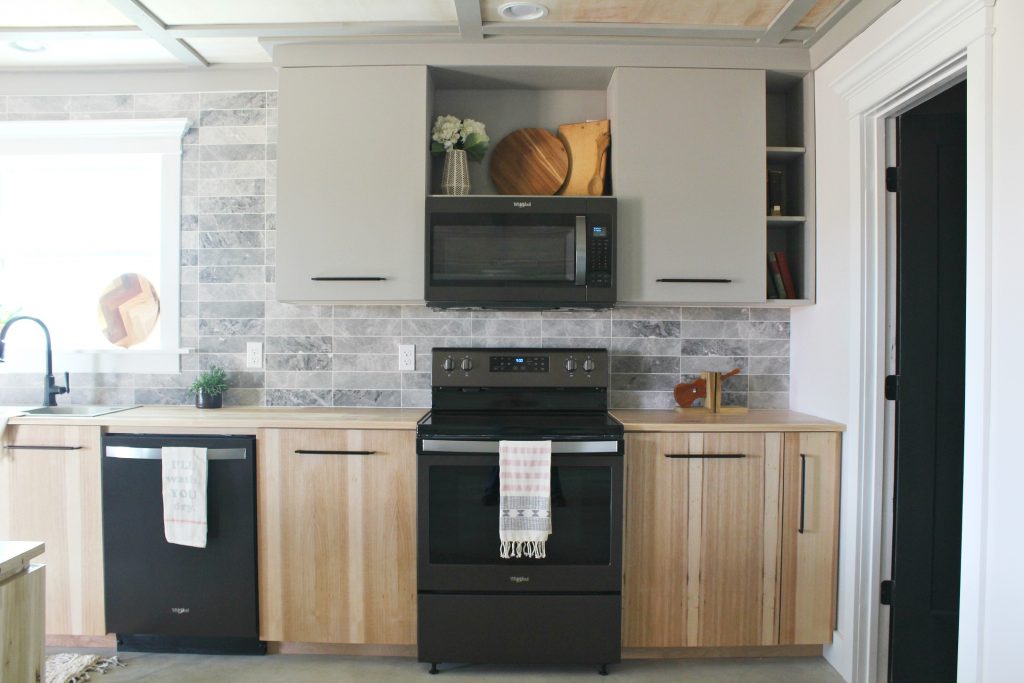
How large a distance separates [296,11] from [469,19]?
1.95ft

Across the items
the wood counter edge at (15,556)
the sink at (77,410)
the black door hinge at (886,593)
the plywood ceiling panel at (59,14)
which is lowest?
the black door hinge at (886,593)

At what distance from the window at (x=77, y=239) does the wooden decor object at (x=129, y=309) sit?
29 mm

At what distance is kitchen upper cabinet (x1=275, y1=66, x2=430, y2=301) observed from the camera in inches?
97.2

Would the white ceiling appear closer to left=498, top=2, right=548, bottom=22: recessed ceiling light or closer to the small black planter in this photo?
left=498, top=2, right=548, bottom=22: recessed ceiling light

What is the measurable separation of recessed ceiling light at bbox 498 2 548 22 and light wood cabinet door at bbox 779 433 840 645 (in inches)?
67.4

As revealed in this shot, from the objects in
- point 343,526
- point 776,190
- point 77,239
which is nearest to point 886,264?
point 776,190

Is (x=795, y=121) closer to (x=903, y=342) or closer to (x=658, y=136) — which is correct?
(x=658, y=136)

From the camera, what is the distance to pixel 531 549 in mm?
2209

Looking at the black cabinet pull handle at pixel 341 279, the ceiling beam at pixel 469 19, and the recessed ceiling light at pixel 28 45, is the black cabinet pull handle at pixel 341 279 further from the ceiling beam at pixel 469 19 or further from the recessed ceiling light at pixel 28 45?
the recessed ceiling light at pixel 28 45

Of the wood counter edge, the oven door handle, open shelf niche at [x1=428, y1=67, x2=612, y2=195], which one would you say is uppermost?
open shelf niche at [x1=428, y1=67, x2=612, y2=195]

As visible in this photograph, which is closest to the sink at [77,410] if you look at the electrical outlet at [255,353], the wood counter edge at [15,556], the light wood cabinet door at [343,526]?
the electrical outlet at [255,353]

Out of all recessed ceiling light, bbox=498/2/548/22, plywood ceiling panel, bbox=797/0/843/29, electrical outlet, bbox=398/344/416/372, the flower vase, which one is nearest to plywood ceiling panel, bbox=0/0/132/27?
the flower vase

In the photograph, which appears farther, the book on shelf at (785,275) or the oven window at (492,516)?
the book on shelf at (785,275)

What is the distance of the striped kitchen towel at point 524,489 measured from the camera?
2178mm
